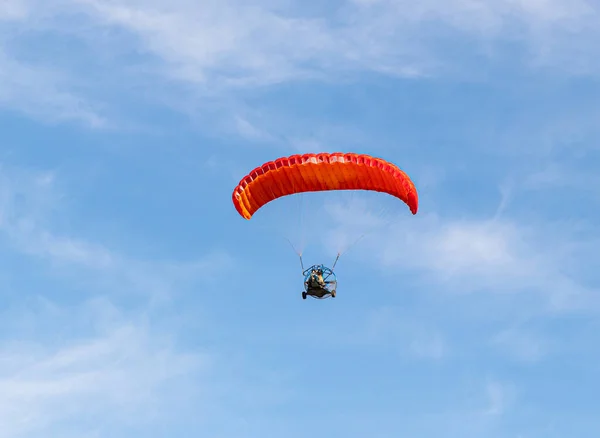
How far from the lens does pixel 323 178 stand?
69.8m

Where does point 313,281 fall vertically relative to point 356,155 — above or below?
below

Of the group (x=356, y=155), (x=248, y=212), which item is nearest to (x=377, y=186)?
(x=356, y=155)

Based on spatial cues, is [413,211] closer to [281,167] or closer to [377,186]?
[377,186]

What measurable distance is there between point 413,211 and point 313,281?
6142mm

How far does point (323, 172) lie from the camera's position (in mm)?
69500

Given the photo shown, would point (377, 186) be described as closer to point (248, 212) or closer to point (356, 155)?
point (356, 155)

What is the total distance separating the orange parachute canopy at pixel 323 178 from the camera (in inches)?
2721

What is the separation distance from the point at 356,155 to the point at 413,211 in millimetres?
4083

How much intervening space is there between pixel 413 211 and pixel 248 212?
8.44m

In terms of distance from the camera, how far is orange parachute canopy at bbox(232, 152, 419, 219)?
69.1 meters

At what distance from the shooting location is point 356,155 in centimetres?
6919

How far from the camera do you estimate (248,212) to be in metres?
71.4

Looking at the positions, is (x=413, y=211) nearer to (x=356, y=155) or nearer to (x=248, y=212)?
(x=356, y=155)

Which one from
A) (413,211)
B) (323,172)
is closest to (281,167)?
(323,172)
